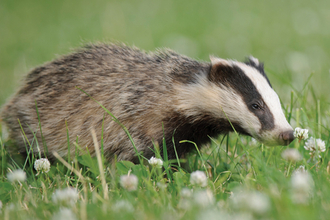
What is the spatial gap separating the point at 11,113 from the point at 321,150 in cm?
343

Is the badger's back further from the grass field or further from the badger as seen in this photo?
the grass field

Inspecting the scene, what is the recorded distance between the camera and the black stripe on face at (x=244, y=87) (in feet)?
→ 12.1

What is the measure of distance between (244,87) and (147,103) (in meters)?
0.97

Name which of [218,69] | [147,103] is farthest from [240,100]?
[147,103]

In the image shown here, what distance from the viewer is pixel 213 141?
12.6 feet

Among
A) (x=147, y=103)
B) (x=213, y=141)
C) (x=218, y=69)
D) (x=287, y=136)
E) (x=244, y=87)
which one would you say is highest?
(x=218, y=69)

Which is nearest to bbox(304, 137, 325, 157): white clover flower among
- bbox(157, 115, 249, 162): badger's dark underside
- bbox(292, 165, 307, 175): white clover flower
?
bbox(292, 165, 307, 175): white clover flower

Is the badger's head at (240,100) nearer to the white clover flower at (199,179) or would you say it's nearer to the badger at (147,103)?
the badger at (147,103)

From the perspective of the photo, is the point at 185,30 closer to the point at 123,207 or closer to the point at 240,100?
the point at 240,100

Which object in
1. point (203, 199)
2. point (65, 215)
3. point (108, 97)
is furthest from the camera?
point (108, 97)

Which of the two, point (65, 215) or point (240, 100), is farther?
point (240, 100)

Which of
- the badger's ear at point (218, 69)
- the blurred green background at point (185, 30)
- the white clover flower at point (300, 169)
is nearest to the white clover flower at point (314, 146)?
the white clover flower at point (300, 169)

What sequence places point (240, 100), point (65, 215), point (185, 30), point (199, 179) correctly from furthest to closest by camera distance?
point (185, 30), point (240, 100), point (199, 179), point (65, 215)

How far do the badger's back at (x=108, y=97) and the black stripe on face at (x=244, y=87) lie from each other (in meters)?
0.21
